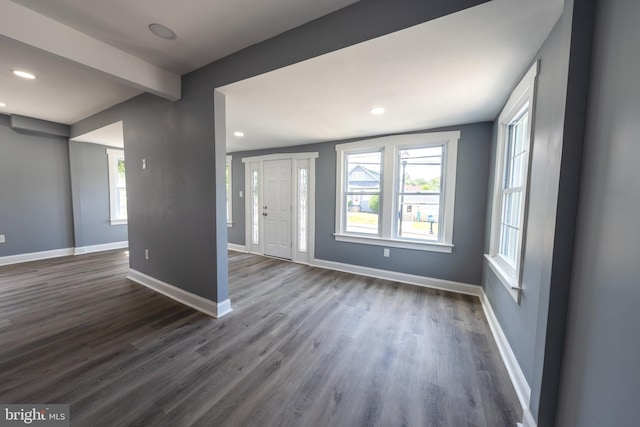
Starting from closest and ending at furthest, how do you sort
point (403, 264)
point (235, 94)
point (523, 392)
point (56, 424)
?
point (56, 424), point (523, 392), point (235, 94), point (403, 264)

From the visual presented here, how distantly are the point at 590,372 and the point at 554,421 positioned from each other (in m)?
0.46

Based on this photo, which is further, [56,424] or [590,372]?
[56,424]

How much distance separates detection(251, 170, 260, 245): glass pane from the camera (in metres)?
→ 5.05

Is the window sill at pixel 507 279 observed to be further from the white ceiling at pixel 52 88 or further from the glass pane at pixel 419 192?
the white ceiling at pixel 52 88

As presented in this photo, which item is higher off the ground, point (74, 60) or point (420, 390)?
point (74, 60)

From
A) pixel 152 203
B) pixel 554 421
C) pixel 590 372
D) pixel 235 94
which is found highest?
pixel 235 94

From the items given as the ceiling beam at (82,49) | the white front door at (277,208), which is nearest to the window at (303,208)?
the white front door at (277,208)

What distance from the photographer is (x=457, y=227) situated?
125 inches

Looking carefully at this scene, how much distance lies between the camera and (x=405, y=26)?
137 cm

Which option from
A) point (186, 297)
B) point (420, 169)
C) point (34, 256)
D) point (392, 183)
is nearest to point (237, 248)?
point (186, 297)

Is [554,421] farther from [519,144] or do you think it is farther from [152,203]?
[152,203]

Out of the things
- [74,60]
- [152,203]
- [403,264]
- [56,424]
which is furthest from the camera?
[403,264]

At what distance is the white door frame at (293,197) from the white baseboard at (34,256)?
11.3 feet

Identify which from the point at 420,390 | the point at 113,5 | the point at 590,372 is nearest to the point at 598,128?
the point at 590,372
